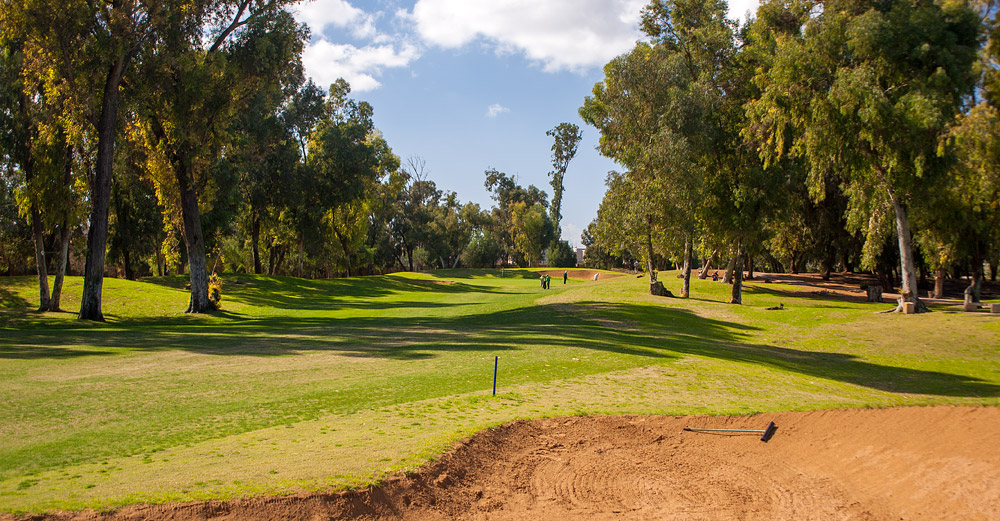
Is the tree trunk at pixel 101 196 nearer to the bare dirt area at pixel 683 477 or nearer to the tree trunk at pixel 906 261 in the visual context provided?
the bare dirt area at pixel 683 477

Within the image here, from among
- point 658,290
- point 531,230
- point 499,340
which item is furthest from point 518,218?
point 499,340

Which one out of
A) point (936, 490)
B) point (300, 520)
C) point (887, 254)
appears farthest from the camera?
point (887, 254)

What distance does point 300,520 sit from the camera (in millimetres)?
5836

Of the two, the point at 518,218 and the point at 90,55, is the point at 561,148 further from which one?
the point at 90,55

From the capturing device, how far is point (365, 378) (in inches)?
495

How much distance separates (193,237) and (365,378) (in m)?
19.1

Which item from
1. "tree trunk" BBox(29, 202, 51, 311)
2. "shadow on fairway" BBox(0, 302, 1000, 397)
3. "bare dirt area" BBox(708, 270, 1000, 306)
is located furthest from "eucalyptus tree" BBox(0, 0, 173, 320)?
"bare dirt area" BBox(708, 270, 1000, 306)

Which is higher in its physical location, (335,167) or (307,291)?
(335,167)

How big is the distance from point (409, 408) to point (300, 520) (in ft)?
14.4

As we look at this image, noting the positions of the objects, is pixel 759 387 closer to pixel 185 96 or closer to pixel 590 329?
pixel 590 329

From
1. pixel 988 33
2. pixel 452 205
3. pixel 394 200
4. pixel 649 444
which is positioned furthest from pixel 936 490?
pixel 452 205

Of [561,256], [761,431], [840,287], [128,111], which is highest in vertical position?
A: [128,111]

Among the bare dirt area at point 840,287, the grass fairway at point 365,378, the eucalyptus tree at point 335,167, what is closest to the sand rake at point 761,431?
the grass fairway at point 365,378

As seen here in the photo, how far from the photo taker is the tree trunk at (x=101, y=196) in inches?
917
